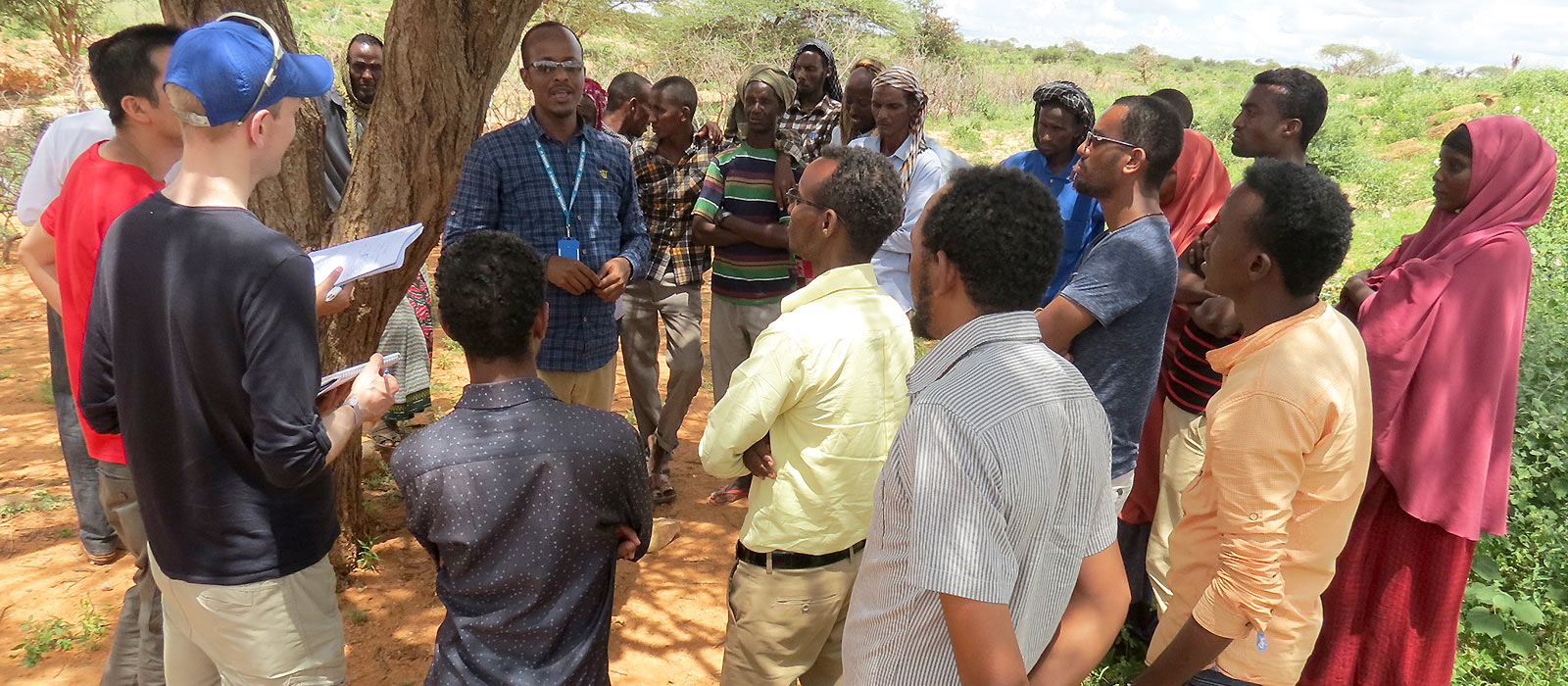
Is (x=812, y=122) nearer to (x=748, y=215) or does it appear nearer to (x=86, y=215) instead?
(x=748, y=215)

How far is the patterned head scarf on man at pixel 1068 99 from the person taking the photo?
3.82m

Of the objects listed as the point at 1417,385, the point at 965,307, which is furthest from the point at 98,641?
the point at 1417,385

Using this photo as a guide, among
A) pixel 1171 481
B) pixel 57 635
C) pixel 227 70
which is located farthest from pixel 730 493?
pixel 227 70

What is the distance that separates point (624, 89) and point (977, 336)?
4.63 meters

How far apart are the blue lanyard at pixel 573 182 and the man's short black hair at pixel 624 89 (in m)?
2.00

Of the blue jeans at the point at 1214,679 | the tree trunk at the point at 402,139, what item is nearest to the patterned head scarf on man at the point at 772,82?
the tree trunk at the point at 402,139

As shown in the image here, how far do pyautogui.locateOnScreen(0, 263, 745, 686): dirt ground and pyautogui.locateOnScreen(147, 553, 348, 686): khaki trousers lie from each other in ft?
4.32

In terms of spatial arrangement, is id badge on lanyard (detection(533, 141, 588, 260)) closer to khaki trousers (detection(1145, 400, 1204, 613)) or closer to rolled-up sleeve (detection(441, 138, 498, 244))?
rolled-up sleeve (detection(441, 138, 498, 244))

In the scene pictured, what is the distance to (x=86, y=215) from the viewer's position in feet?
7.43

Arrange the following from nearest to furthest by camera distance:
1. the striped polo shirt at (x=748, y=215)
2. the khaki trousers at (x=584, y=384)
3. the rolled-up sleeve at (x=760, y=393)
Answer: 1. the rolled-up sleeve at (x=760, y=393)
2. the khaki trousers at (x=584, y=384)
3. the striped polo shirt at (x=748, y=215)

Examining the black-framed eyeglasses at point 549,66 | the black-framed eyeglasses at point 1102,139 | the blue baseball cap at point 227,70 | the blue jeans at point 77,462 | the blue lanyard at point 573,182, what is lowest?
the blue jeans at point 77,462

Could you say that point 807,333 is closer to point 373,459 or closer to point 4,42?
point 373,459

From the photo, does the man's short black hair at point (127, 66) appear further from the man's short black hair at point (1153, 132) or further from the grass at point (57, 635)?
the man's short black hair at point (1153, 132)

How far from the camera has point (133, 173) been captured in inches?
91.7
